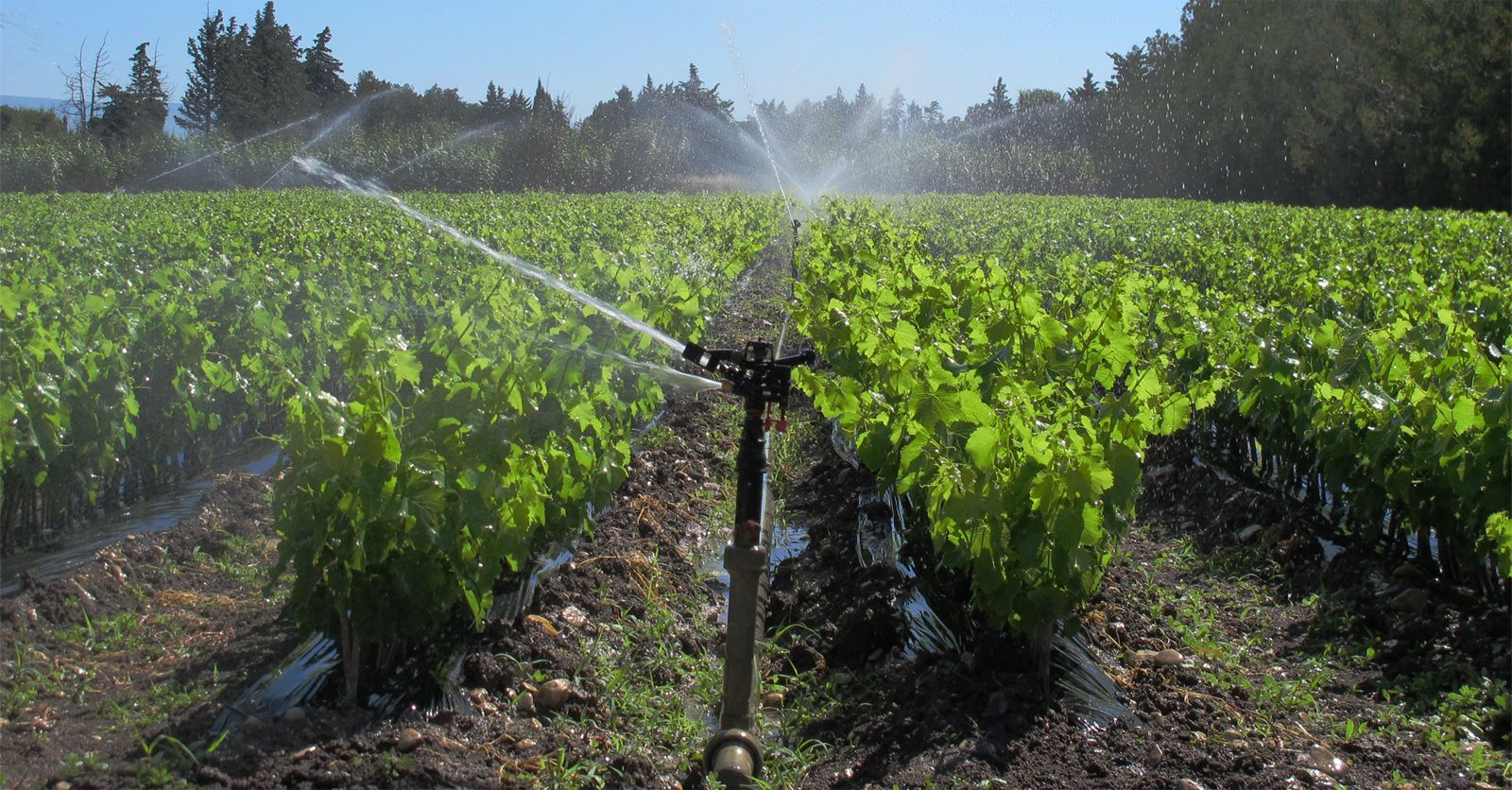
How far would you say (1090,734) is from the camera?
3.41 meters

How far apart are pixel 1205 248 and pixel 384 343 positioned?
9.87m

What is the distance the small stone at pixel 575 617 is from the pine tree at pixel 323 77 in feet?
113

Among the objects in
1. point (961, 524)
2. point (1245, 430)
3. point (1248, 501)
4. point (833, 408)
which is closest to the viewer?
point (961, 524)

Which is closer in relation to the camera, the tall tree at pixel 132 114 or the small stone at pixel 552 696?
the small stone at pixel 552 696

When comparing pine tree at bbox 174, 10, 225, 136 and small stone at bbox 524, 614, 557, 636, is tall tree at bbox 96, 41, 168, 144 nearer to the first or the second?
pine tree at bbox 174, 10, 225, 136

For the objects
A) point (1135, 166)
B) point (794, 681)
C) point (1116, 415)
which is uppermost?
point (1135, 166)

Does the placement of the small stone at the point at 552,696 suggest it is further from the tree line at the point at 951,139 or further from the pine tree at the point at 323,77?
the pine tree at the point at 323,77

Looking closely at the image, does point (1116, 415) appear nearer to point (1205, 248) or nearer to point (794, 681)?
point (794, 681)

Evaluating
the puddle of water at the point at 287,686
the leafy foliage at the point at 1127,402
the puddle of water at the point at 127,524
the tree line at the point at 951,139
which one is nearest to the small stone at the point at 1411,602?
the leafy foliage at the point at 1127,402

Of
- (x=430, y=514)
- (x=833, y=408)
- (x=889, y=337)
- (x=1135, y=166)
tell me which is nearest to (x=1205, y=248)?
(x=889, y=337)

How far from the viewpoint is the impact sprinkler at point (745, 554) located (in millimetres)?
3061

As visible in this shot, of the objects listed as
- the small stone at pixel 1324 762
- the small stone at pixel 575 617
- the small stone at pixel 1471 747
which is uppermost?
the small stone at pixel 575 617

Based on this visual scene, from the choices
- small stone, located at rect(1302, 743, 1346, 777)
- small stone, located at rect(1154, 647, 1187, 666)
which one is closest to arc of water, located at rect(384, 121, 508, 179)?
small stone, located at rect(1154, 647, 1187, 666)

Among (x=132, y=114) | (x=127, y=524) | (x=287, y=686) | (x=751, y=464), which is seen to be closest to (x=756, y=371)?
(x=751, y=464)
